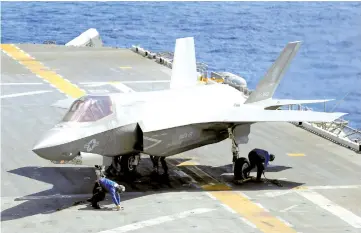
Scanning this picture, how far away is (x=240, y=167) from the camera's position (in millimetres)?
30859

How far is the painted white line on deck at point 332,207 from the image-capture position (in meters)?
26.4

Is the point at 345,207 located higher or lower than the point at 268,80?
lower

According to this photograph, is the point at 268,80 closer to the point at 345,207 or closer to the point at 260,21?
the point at 345,207

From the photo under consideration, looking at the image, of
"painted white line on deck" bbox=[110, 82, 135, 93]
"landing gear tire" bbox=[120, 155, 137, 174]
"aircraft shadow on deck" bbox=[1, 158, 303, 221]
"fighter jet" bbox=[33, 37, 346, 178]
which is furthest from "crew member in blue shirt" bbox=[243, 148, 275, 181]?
"painted white line on deck" bbox=[110, 82, 135, 93]

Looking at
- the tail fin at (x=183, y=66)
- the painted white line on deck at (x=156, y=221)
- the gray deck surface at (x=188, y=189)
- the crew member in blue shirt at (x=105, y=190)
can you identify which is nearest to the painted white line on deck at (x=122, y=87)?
the gray deck surface at (x=188, y=189)

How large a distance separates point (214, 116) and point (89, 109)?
5.51m

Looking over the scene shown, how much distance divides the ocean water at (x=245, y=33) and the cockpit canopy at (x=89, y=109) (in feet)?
174

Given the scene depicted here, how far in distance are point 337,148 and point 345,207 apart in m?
9.87

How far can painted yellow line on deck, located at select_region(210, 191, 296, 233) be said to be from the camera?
25.4 m

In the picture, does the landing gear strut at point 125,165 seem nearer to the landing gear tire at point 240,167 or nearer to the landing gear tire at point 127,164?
the landing gear tire at point 127,164

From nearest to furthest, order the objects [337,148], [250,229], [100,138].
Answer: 1. [250,229]
2. [100,138]
3. [337,148]

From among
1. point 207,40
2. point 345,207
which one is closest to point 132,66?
point 345,207

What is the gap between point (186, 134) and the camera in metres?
30.0

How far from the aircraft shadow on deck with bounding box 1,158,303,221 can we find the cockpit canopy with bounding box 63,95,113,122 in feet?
10.4
